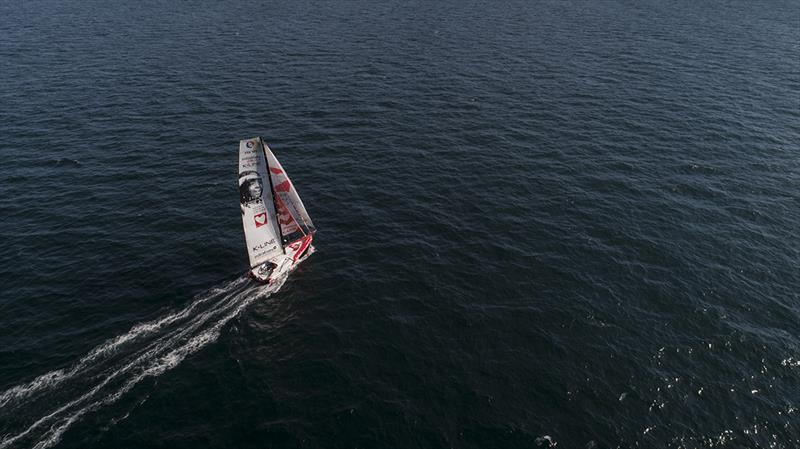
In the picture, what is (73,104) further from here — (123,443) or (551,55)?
(551,55)

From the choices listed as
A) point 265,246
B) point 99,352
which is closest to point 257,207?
point 265,246

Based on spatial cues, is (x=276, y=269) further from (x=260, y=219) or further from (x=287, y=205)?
(x=287, y=205)

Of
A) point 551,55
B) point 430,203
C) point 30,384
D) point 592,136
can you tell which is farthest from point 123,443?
point 551,55

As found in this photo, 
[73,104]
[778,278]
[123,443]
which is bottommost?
[778,278]

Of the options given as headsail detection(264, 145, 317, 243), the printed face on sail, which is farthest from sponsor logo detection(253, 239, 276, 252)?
the printed face on sail

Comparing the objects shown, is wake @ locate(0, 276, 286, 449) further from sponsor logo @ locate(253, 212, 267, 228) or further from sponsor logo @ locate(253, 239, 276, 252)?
sponsor logo @ locate(253, 212, 267, 228)
